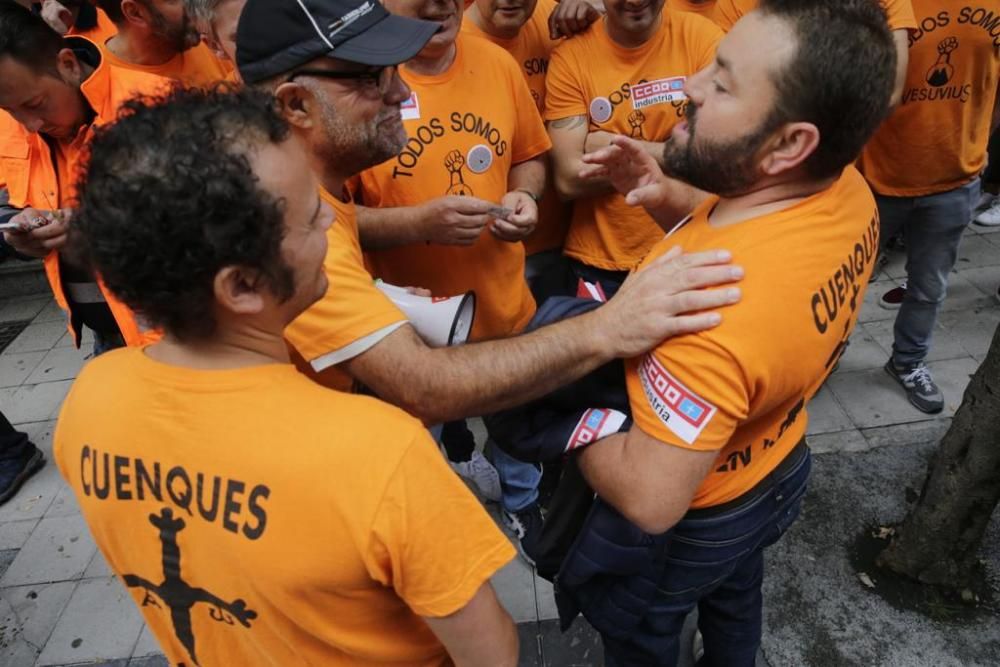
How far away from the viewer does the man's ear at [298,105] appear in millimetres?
1796

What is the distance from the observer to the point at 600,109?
10.1ft

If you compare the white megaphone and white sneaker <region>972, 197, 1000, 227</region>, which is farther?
white sneaker <region>972, 197, 1000, 227</region>

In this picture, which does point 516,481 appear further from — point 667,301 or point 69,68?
point 69,68

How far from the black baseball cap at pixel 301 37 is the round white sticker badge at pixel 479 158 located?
0.81 meters

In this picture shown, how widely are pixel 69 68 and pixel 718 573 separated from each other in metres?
2.96

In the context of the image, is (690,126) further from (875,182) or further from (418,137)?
(875,182)

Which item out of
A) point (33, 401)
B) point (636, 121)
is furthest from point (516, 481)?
point (33, 401)

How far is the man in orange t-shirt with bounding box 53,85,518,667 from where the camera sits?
3.44 feet

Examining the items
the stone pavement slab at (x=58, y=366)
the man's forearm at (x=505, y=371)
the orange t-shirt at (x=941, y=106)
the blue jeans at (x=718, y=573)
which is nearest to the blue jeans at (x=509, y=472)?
the blue jeans at (x=718, y=573)

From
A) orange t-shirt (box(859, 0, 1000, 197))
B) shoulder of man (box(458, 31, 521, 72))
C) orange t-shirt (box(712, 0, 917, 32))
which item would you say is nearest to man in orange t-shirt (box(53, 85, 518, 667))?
shoulder of man (box(458, 31, 521, 72))

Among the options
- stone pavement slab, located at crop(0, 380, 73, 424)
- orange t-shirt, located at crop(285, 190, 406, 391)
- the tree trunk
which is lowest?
stone pavement slab, located at crop(0, 380, 73, 424)

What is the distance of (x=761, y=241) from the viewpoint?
1.49 meters

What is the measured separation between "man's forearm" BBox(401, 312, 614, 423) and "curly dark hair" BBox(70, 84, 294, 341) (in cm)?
59

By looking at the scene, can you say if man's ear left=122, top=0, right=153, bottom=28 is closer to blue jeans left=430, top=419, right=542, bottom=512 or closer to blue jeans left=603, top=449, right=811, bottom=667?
blue jeans left=430, top=419, right=542, bottom=512
